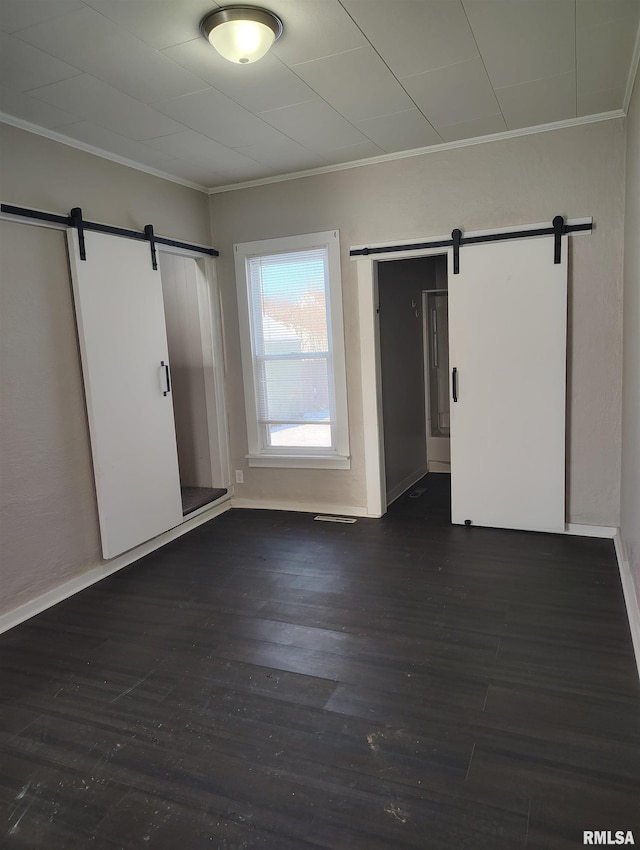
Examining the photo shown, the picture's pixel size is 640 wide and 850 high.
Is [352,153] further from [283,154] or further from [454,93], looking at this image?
[454,93]

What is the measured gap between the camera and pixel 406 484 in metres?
5.28

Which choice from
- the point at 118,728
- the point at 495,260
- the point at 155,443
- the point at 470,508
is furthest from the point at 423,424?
the point at 118,728

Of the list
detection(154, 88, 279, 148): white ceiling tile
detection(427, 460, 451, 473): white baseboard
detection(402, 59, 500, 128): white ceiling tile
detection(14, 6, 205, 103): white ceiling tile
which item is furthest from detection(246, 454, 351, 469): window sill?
detection(14, 6, 205, 103): white ceiling tile

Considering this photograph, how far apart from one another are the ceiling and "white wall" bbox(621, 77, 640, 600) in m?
0.43

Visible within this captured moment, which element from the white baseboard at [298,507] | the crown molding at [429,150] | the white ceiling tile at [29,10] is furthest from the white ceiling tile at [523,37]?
the white baseboard at [298,507]

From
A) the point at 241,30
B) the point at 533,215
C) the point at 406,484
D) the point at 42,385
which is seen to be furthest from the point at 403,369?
the point at 241,30

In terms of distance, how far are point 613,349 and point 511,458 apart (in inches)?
37.1

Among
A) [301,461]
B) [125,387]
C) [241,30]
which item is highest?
[241,30]

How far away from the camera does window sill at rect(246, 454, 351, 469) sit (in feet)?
14.8

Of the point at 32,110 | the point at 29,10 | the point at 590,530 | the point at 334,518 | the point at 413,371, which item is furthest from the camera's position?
the point at 413,371

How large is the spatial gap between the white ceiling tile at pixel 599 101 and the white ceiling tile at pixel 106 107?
7.50 feet

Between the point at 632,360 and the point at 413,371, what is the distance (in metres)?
2.75

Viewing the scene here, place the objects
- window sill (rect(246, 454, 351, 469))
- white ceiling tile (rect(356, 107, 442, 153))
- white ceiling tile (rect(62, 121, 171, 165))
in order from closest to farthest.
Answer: white ceiling tile (rect(62, 121, 171, 165))
white ceiling tile (rect(356, 107, 442, 153))
window sill (rect(246, 454, 351, 469))

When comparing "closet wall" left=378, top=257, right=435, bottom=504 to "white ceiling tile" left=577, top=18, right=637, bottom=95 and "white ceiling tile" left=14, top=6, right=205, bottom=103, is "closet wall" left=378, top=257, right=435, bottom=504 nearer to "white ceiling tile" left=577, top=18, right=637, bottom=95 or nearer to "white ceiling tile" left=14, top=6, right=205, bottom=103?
"white ceiling tile" left=577, top=18, right=637, bottom=95
